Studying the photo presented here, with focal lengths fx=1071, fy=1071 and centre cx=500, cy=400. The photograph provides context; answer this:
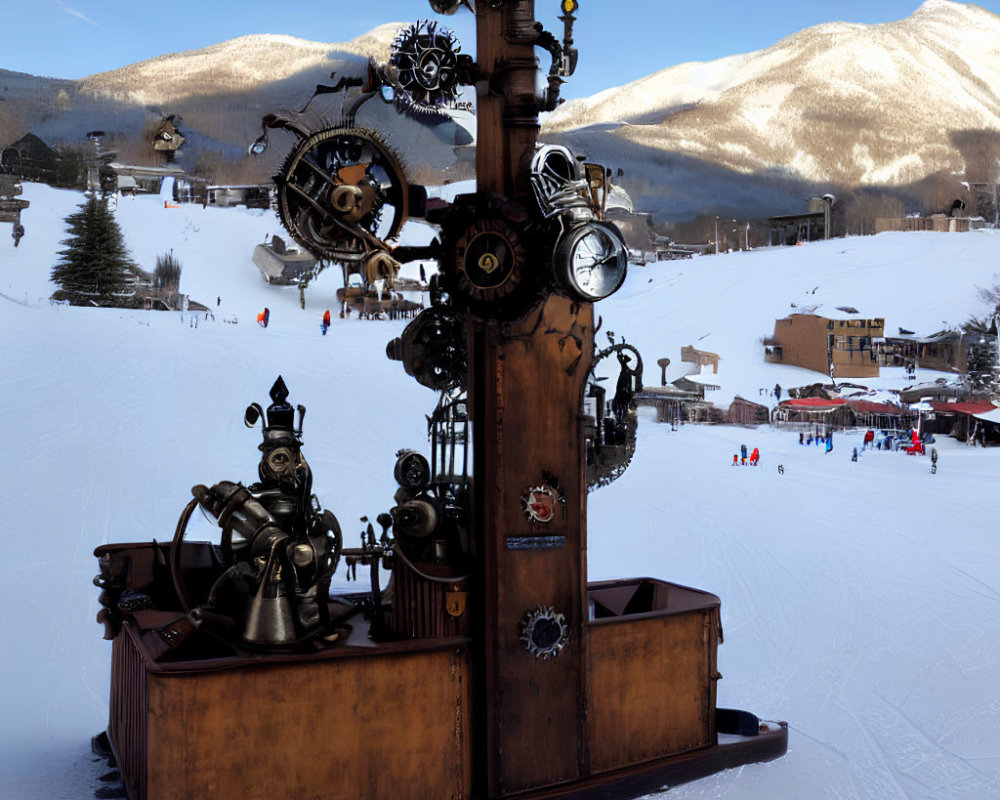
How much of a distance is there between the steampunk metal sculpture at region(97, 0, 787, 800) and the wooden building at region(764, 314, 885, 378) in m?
24.8

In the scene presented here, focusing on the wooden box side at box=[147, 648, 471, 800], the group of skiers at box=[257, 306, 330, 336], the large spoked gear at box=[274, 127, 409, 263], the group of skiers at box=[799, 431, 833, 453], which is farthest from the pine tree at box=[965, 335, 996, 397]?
the wooden box side at box=[147, 648, 471, 800]

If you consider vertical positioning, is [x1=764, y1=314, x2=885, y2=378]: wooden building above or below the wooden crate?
above

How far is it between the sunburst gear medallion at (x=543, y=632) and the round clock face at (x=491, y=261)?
4.90 feet

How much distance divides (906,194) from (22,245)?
37.3 metres

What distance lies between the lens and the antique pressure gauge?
4832 mm

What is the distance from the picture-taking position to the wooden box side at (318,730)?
432 cm

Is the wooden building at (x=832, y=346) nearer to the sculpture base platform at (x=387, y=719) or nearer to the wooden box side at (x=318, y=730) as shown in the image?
the sculpture base platform at (x=387, y=719)

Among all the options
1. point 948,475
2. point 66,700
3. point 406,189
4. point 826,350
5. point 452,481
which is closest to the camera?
point 406,189

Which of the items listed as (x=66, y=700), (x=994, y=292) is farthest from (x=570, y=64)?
(x=994, y=292)

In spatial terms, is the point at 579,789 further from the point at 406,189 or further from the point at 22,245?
the point at 22,245

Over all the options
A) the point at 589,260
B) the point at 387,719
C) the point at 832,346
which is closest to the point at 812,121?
the point at 832,346

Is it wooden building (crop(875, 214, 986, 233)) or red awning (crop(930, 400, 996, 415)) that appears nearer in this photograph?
red awning (crop(930, 400, 996, 415))

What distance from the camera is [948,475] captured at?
1930cm

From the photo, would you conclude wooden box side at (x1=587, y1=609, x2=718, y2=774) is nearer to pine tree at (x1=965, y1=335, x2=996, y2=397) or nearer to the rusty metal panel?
the rusty metal panel
